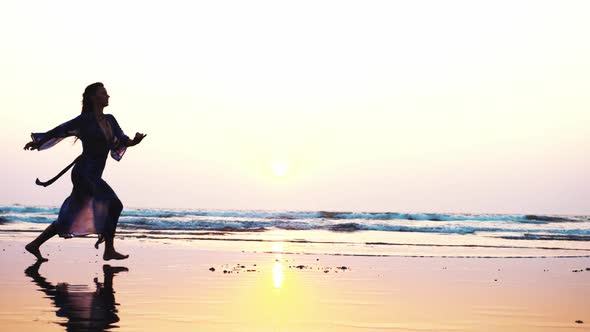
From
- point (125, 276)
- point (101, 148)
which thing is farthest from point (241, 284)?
point (101, 148)

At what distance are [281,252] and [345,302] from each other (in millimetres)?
8745

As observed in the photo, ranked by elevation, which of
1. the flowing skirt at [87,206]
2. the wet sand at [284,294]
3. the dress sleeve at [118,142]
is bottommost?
the wet sand at [284,294]

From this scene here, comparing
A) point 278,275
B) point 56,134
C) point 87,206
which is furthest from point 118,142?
point 278,275

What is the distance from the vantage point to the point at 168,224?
34.4 metres

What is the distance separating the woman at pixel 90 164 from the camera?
10594mm

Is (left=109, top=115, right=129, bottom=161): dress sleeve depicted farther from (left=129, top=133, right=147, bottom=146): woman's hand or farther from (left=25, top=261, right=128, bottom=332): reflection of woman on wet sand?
(left=25, top=261, right=128, bottom=332): reflection of woman on wet sand

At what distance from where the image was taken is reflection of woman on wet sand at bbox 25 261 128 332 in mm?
5844

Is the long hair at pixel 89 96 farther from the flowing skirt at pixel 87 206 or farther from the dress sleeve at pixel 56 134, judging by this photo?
the flowing skirt at pixel 87 206

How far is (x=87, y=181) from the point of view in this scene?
1059 centimetres

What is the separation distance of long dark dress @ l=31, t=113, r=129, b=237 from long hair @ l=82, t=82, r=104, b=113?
105mm

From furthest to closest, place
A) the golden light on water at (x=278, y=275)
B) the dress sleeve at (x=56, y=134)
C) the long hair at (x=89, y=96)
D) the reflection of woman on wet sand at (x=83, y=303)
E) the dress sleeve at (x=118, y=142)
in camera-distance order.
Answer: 1. the dress sleeve at (x=118, y=142)
2. the long hair at (x=89, y=96)
3. the dress sleeve at (x=56, y=134)
4. the golden light on water at (x=278, y=275)
5. the reflection of woman on wet sand at (x=83, y=303)

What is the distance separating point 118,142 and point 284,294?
364 centimetres

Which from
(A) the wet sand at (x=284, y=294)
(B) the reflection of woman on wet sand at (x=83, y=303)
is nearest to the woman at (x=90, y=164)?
(A) the wet sand at (x=284, y=294)

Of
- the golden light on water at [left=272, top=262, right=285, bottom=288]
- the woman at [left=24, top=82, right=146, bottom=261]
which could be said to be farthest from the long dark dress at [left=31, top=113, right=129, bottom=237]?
the golden light on water at [left=272, top=262, right=285, bottom=288]
